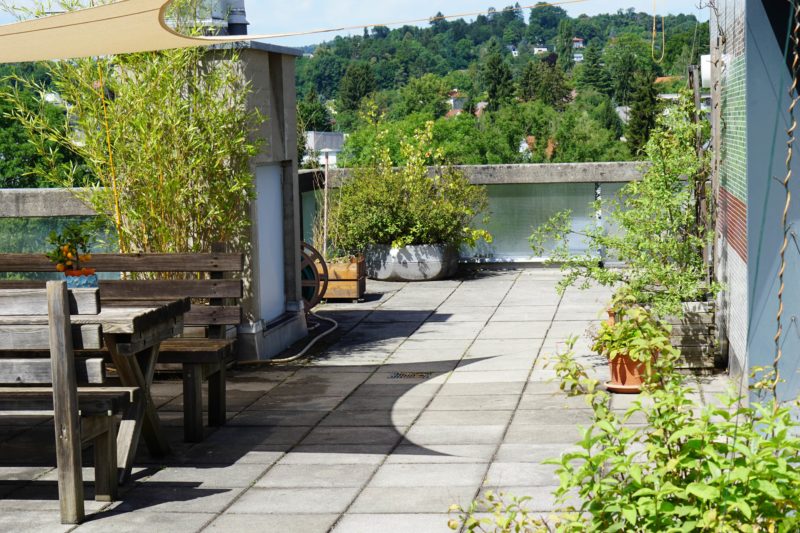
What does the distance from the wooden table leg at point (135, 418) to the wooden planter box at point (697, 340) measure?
12.0 feet

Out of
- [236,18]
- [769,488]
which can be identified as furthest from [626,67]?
[769,488]

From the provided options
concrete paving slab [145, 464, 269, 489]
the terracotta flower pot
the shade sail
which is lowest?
concrete paving slab [145, 464, 269, 489]

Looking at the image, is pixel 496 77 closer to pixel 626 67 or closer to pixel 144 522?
pixel 626 67

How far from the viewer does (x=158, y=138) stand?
26.4 ft

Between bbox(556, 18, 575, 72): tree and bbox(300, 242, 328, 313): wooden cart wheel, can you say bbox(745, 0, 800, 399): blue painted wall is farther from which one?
bbox(556, 18, 575, 72): tree

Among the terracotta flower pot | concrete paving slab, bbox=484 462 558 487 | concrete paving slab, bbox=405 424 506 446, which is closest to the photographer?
concrete paving slab, bbox=484 462 558 487

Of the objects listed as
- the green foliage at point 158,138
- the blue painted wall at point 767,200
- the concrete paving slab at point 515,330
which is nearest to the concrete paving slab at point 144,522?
the blue painted wall at point 767,200

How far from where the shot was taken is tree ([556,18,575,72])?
143 meters

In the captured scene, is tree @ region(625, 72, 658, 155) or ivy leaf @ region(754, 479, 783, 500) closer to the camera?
ivy leaf @ region(754, 479, 783, 500)

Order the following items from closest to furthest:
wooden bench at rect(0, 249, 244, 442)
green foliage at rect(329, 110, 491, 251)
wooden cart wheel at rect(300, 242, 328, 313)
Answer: wooden bench at rect(0, 249, 244, 442)
wooden cart wheel at rect(300, 242, 328, 313)
green foliage at rect(329, 110, 491, 251)

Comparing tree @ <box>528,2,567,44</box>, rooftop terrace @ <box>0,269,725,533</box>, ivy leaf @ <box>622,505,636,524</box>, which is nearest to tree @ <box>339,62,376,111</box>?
tree @ <box>528,2,567,44</box>

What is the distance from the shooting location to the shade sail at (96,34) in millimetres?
6254

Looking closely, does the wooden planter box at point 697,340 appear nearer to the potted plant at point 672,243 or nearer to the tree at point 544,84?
the potted plant at point 672,243

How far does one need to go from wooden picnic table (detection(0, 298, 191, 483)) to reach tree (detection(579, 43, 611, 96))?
4424 inches
